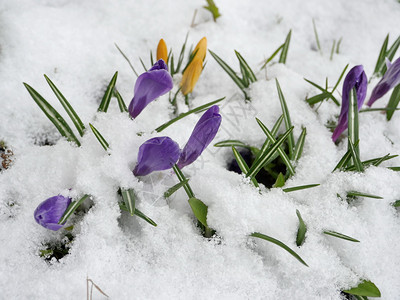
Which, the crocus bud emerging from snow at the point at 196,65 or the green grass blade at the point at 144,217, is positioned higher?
the crocus bud emerging from snow at the point at 196,65

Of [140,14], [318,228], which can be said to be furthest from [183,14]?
[318,228]

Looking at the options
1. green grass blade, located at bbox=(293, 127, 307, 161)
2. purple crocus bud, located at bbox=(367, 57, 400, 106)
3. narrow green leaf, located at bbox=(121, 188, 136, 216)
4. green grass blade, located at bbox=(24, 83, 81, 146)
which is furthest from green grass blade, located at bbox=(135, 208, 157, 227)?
purple crocus bud, located at bbox=(367, 57, 400, 106)

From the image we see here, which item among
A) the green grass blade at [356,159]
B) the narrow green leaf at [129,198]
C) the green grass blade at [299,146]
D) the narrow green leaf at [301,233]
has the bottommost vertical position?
the narrow green leaf at [301,233]

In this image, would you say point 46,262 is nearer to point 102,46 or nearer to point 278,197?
point 278,197

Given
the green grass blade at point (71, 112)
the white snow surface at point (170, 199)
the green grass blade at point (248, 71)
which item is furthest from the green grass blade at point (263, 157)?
the green grass blade at point (71, 112)

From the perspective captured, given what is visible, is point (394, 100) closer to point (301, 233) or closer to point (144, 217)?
point (301, 233)

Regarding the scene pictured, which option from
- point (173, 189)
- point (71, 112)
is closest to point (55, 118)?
point (71, 112)

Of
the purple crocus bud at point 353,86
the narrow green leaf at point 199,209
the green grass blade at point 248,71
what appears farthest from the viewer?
the green grass blade at point 248,71

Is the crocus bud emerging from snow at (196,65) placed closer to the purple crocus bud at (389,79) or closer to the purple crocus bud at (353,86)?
the purple crocus bud at (353,86)
